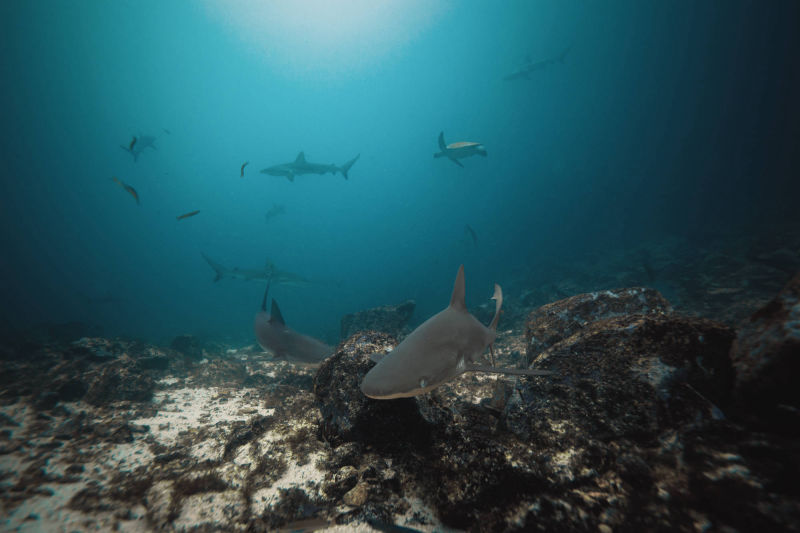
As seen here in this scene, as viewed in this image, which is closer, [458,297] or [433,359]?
[433,359]

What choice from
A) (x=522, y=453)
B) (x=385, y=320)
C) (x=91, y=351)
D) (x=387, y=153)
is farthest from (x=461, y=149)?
(x=387, y=153)

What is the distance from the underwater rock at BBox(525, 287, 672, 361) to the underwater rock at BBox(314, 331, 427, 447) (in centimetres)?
242

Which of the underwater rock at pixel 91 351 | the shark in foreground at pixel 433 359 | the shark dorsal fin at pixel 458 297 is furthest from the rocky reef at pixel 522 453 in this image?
the underwater rock at pixel 91 351

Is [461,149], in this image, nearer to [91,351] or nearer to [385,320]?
[385,320]

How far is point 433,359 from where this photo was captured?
2.19 meters

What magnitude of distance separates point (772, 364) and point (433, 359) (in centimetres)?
197

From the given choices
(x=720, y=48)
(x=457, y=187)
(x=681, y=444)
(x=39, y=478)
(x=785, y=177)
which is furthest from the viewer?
(x=457, y=187)

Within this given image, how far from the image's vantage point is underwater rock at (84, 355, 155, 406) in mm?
5938

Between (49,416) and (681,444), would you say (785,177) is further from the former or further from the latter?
(49,416)

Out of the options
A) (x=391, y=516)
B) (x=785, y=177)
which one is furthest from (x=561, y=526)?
(x=785, y=177)

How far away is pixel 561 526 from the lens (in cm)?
144

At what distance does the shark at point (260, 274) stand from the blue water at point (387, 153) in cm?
533

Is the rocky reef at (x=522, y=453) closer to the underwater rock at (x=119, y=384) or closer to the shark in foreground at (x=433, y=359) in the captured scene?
the shark in foreground at (x=433, y=359)

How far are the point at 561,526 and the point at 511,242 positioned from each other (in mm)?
69232
